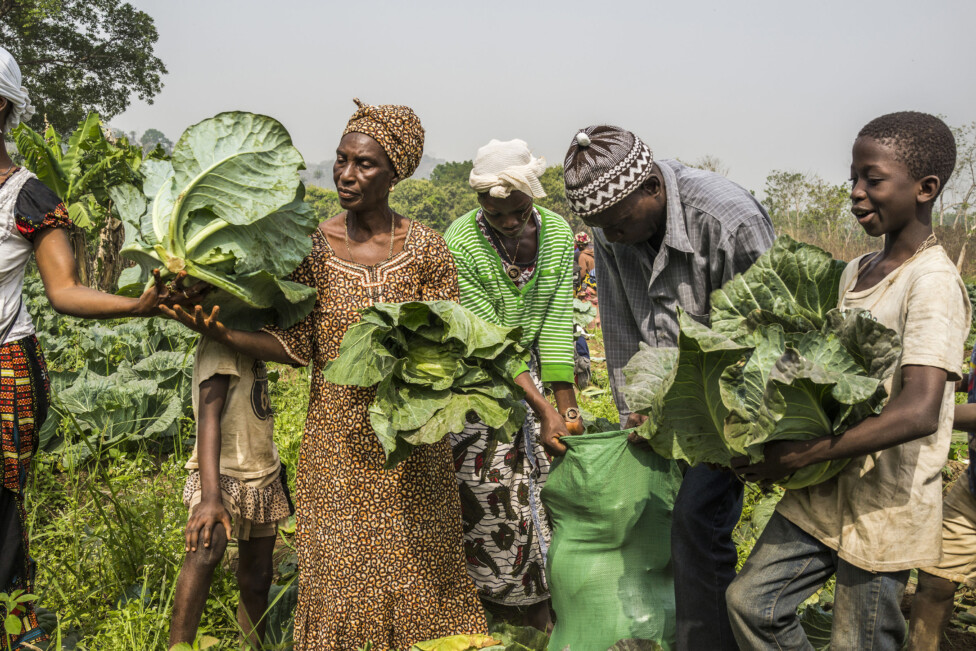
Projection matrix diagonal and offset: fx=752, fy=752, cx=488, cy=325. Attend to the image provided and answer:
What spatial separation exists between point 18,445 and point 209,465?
57cm

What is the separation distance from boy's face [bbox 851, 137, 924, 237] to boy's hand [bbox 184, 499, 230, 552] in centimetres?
206

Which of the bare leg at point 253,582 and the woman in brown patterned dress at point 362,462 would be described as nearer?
the woman in brown patterned dress at point 362,462

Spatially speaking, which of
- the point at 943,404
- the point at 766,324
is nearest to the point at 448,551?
the point at 766,324

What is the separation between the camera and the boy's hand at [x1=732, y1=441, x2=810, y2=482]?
190 centimetres

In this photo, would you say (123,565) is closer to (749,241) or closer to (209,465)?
(209,465)

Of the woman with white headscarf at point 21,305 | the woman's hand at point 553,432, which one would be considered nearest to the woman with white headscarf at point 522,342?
the woman's hand at point 553,432

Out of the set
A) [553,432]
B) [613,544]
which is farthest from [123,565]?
[613,544]

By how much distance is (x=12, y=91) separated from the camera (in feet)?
7.27

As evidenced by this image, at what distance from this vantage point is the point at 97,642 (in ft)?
9.00

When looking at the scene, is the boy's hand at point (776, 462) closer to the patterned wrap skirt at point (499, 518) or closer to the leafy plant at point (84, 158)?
the patterned wrap skirt at point (499, 518)

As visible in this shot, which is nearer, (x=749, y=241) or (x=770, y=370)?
(x=770, y=370)

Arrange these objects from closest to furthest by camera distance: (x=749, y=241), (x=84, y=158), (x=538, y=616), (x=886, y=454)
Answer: (x=886, y=454) < (x=749, y=241) < (x=538, y=616) < (x=84, y=158)

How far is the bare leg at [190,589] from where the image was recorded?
2.36m

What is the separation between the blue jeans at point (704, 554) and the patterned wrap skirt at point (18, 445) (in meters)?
2.08
